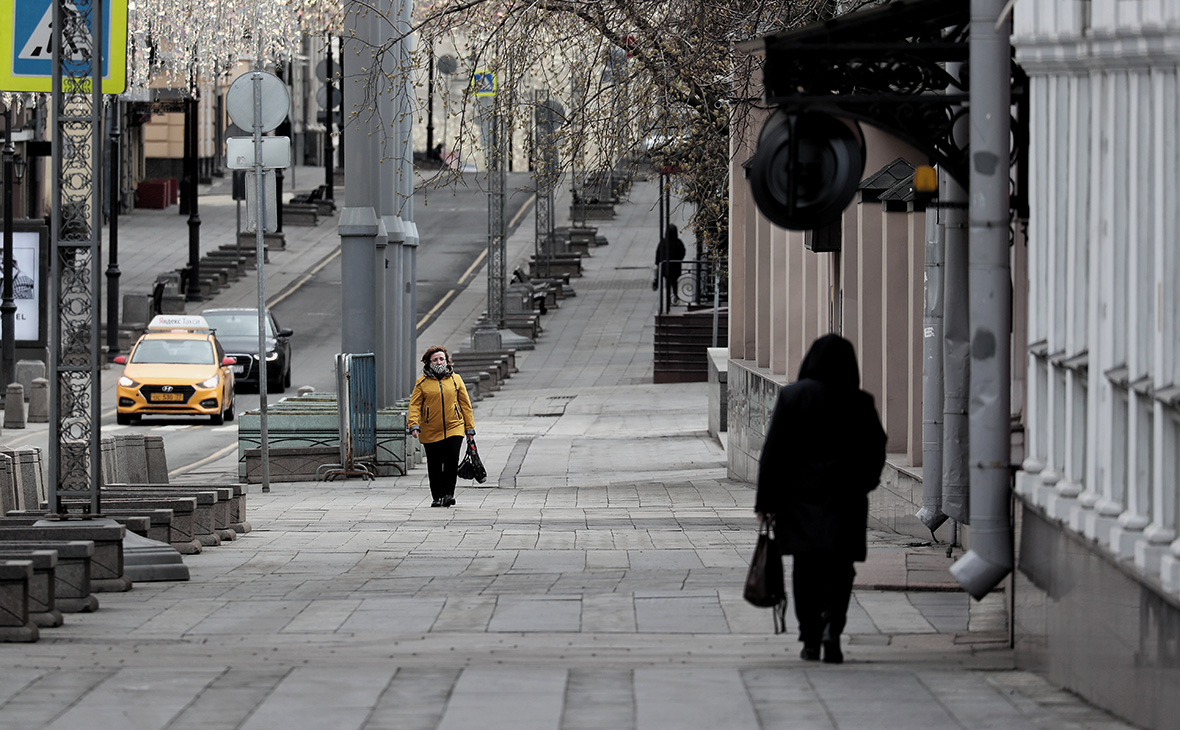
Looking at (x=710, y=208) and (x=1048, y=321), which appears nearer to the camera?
(x=1048, y=321)

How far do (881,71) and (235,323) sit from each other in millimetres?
28718

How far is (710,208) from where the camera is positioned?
2102cm

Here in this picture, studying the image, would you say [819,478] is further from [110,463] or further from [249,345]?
[249,345]

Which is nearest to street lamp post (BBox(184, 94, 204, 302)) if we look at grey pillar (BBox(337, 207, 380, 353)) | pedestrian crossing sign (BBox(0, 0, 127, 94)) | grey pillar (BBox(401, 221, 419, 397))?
A: grey pillar (BBox(401, 221, 419, 397))

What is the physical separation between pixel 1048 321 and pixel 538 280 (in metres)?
46.3

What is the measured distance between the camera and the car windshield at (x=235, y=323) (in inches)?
1442

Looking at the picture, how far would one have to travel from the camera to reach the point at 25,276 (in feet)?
114

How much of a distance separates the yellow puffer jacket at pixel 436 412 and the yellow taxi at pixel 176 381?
45.2 ft

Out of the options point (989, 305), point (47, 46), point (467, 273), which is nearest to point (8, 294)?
point (47, 46)

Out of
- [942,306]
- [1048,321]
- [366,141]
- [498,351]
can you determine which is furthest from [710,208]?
[498,351]

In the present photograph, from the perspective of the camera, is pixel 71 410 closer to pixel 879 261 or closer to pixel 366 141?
pixel 879 261

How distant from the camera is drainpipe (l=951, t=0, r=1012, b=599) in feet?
29.3

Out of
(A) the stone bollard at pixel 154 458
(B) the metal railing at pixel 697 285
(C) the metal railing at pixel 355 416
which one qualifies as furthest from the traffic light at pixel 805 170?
(B) the metal railing at pixel 697 285

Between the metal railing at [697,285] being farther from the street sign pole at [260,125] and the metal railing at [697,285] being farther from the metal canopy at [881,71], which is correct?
the metal canopy at [881,71]
